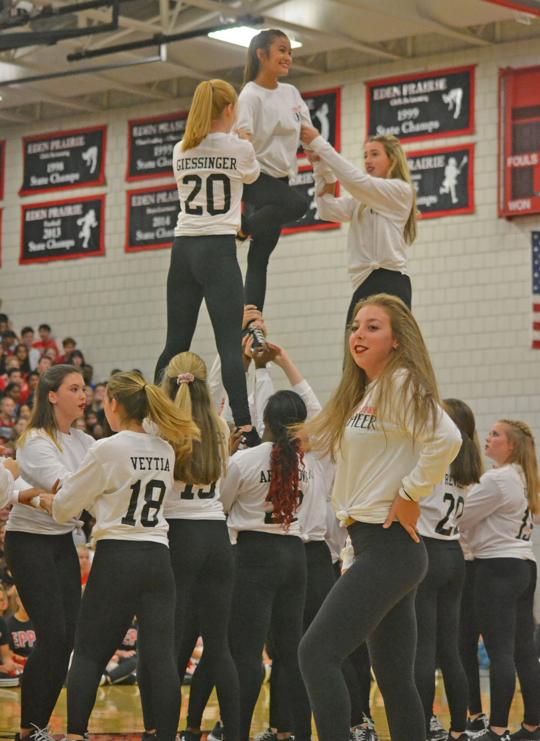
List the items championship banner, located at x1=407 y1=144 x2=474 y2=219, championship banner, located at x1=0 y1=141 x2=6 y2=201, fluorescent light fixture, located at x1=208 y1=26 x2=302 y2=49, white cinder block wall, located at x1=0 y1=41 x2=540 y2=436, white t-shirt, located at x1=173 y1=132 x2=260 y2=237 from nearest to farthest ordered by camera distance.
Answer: white t-shirt, located at x1=173 y1=132 x2=260 y2=237 < white cinder block wall, located at x1=0 y1=41 x2=540 y2=436 < fluorescent light fixture, located at x1=208 y1=26 x2=302 y2=49 < championship banner, located at x1=407 y1=144 x2=474 y2=219 < championship banner, located at x1=0 y1=141 x2=6 y2=201

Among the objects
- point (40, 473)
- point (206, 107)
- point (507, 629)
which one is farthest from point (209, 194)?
point (507, 629)

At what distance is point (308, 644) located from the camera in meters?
5.01

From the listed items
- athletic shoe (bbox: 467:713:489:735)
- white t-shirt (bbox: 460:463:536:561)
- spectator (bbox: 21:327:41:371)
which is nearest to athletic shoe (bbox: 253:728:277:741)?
athletic shoe (bbox: 467:713:489:735)

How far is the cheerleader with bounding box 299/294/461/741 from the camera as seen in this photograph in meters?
5.00

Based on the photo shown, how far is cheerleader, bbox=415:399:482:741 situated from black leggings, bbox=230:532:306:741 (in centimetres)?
71

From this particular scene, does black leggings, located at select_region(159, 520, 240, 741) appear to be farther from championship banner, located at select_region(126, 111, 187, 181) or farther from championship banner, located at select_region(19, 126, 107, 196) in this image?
championship banner, located at select_region(19, 126, 107, 196)

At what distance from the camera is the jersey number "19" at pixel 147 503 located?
6.04 metres

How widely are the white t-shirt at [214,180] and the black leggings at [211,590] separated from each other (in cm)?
176

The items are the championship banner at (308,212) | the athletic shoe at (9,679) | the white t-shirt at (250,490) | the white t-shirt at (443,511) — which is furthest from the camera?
the championship banner at (308,212)

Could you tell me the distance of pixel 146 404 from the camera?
6164 mm

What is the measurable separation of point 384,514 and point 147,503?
142cm

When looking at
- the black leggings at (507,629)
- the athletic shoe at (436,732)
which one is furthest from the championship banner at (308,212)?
the athletic shoe at (436,732)

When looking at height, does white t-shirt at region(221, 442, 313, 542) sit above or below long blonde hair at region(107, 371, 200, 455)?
below

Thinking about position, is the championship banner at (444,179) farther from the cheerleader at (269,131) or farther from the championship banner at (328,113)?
the cheerleader at (269,131)
